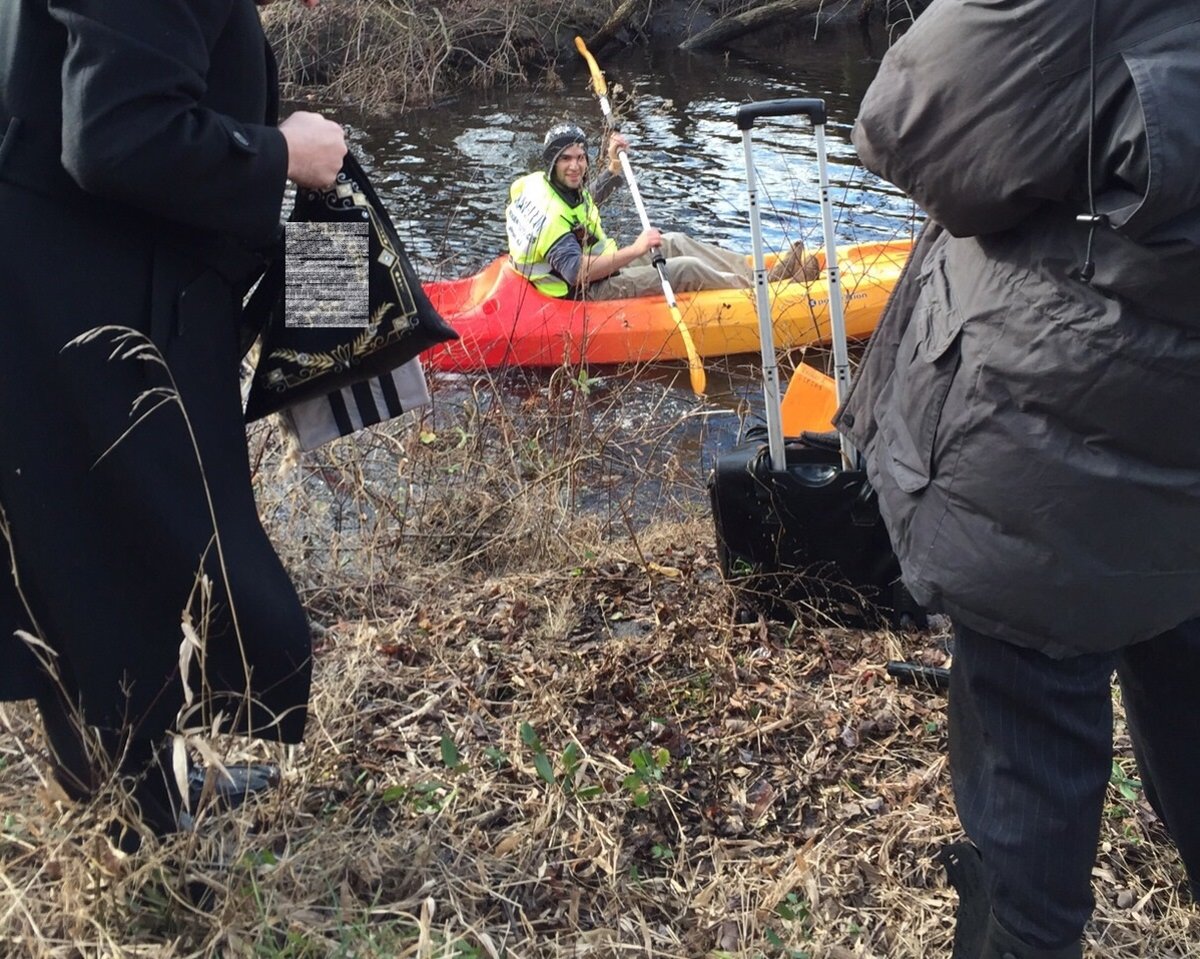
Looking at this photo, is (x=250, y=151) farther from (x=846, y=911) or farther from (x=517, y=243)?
(x=517, y=243)

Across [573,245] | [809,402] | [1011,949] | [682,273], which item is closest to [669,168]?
[682,273]

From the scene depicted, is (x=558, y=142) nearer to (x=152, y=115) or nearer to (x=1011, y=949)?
(x=152, y=115)

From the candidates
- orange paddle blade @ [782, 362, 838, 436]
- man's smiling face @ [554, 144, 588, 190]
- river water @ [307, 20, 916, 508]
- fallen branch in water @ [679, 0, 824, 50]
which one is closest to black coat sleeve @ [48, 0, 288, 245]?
orange paddle blade @ [782, 362, 838, 436]

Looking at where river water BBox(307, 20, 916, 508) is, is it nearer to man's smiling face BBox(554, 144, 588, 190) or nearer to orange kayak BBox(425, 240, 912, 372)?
orange kayak BBox(425, 240, 912, 372)

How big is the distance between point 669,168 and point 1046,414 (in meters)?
9.80

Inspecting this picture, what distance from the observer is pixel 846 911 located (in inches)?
78.5

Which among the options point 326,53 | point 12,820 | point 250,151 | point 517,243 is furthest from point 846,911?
point 326,53

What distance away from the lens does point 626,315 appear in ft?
21.8

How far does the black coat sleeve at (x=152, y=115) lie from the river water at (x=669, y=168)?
7.98ft

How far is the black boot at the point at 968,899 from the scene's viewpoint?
1707mm

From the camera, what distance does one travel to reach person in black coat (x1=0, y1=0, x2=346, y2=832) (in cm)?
143

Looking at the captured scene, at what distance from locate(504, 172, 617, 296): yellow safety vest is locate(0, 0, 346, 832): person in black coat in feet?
16.1

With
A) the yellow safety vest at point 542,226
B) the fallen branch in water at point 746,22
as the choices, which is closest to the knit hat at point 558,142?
the yellow safety vest at point 542,226

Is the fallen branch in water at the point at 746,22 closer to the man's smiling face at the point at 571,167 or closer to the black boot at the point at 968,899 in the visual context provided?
the man's smiling face at the point at 571,167
